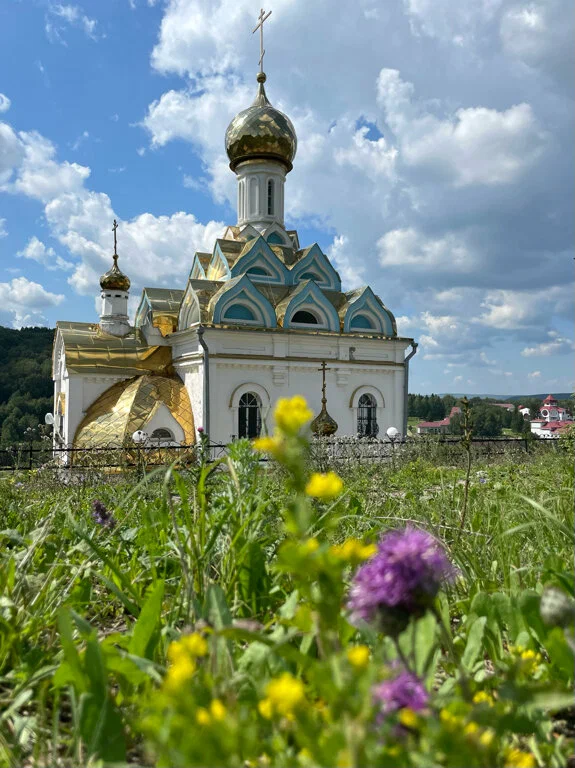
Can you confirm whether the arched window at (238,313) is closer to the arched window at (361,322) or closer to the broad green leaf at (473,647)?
the arched window at (361,322)

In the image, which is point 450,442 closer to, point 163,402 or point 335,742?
point 163,402

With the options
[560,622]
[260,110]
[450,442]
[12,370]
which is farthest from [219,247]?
[12,370]

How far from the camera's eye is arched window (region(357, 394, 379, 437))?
17.7 m

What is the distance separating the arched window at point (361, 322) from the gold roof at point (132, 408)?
18.2 feet

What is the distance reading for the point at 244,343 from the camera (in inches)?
624

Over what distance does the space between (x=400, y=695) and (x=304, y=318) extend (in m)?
16.5

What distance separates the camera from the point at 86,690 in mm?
1133

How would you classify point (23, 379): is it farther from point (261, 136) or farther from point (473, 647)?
point (473, 647)

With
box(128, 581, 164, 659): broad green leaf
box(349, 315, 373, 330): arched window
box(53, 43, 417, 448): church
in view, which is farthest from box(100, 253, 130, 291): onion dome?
box(128, 581, 164, 659): broad green leaf

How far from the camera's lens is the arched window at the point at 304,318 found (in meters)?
16.9

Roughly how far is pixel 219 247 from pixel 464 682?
18.0 meters

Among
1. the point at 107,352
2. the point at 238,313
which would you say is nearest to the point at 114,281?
→ the point at 107,352

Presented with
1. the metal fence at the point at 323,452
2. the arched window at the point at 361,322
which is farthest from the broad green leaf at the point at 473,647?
the arched window at the point at 361,322

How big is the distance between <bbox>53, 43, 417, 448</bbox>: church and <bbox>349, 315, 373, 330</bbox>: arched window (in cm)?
5
